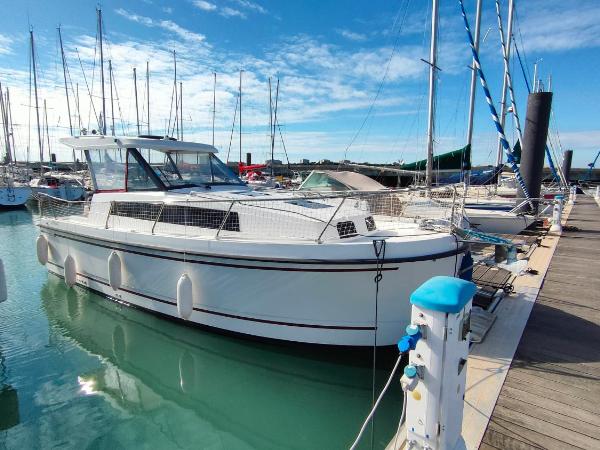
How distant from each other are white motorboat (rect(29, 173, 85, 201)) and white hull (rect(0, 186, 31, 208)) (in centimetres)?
73

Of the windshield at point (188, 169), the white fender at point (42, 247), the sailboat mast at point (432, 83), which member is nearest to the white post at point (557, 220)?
the sailboat mast at point (432, 83)

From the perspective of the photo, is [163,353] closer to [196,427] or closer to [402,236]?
[196,427]

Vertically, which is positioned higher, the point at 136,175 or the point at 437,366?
the point at 136,175

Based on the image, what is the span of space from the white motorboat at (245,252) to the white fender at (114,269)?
0.7 inches

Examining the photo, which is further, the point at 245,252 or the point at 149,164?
the point at 149,164

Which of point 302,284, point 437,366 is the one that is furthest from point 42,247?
point 437,366

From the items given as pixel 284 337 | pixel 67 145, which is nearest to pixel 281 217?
pixel 284 337

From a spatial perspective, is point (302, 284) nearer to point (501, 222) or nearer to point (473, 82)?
point (501, 222)

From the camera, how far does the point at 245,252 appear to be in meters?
5.02

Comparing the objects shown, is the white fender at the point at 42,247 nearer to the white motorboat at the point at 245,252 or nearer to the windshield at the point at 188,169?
the white motorboat at the point at 245,252

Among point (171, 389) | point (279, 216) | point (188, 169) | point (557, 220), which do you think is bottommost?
point (171, 389)

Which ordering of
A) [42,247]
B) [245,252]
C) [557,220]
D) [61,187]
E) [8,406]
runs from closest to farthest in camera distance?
[8,406]
[245,252]
[42,247]
[557,220]
[61,187]

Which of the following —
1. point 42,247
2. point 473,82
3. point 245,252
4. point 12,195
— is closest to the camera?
point 245,252

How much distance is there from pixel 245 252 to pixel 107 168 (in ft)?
13.6
